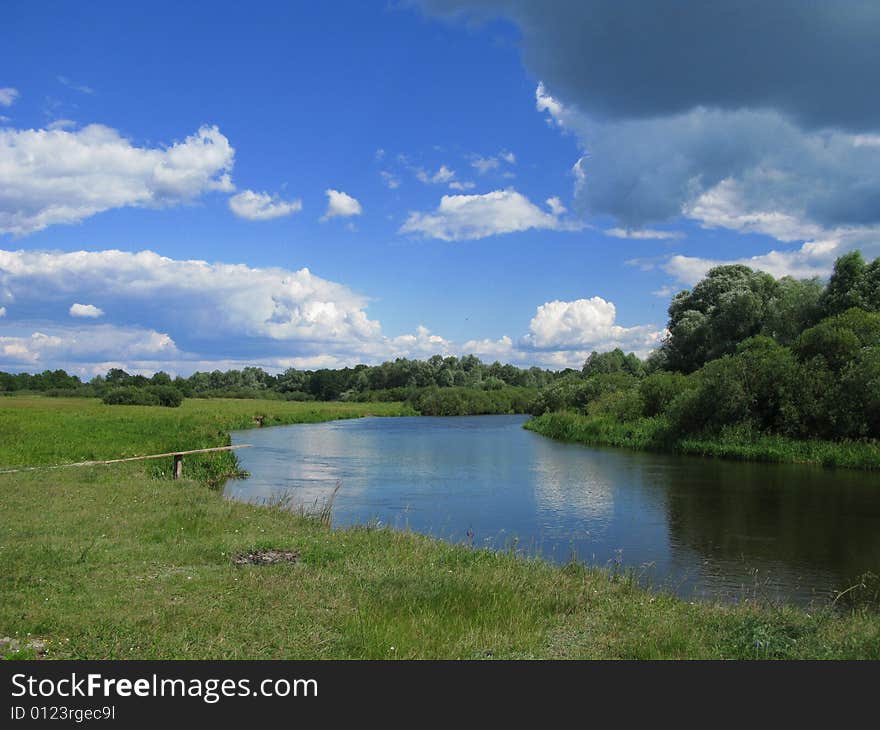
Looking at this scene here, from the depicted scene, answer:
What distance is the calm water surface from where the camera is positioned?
15.2 m

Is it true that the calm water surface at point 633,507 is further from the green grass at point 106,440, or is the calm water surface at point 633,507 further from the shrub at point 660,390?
the shrub at point 660,390

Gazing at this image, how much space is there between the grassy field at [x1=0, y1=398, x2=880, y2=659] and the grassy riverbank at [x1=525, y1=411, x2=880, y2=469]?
25.5m

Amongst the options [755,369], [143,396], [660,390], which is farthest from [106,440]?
[143,396]

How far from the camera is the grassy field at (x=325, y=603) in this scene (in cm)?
730

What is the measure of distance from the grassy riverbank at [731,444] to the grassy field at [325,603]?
83.7 feet

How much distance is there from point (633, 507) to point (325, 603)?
53.3 ft

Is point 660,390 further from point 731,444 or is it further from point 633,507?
point 633,507

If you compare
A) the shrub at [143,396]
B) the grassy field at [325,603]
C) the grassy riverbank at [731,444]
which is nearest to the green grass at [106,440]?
the grassy field at [325,603]

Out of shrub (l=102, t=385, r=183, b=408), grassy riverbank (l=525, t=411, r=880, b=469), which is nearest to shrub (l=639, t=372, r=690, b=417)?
grassy riverbank (l=525, t=411, r=880, b=469)

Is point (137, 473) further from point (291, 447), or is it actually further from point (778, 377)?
point (778, 377)

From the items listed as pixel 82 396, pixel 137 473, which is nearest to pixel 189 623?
pixel 137 473

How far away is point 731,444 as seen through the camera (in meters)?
37.4
